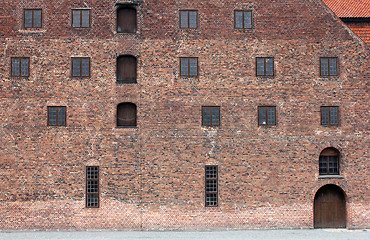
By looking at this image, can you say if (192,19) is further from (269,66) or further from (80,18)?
(80,18)

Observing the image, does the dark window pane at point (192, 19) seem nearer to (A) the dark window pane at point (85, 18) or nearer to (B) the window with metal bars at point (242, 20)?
(B) the window with metal bars at point (242, 20)

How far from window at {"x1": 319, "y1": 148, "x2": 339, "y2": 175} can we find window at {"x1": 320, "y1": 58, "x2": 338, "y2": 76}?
13.8 ft

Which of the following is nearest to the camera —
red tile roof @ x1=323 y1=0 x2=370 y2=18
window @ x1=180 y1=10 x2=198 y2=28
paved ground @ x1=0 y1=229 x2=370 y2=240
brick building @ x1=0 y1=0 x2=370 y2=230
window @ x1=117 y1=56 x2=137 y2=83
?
paved ground @ x1=0 y1=229 x2=370 y2=240

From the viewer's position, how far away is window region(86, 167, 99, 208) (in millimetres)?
23844

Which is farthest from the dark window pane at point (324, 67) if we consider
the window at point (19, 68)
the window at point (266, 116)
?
the window at point (19, 68)

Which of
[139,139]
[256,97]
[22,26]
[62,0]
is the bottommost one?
[139,139]

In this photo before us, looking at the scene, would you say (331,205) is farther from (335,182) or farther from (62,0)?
(62,0)

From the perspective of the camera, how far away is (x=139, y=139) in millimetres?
23938

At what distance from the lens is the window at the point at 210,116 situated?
24.2 metres

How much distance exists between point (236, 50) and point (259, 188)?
7.66m

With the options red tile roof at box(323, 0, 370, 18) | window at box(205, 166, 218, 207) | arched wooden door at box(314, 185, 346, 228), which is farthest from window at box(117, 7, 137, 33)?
arched wooden door at box(314, 185, 346, 228)

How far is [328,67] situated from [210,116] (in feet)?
23.4

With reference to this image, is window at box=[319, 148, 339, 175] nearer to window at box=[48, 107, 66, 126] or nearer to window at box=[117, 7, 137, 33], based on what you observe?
window at box=[117, 7, 137, 33]

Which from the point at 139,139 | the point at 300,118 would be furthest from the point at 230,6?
the point at 139,139
